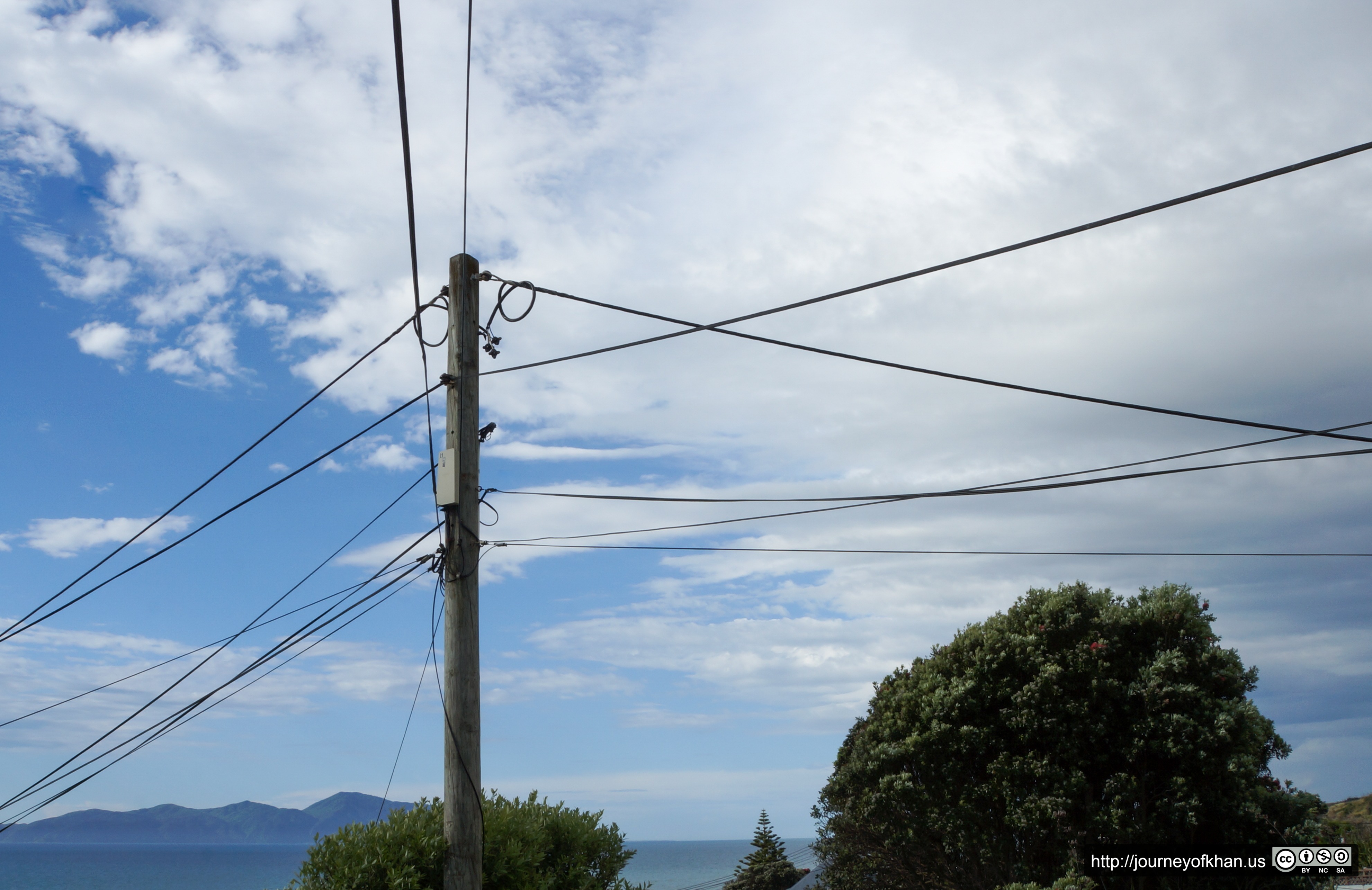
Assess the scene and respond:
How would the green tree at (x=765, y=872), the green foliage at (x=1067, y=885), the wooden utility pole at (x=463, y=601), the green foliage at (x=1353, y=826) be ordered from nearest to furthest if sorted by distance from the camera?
the wooden utility pole at (x=463, y=601), the green foliage at (x=1067, y=885), the green foliage at (x=1353, y=826), the green tree at (x=765, y=872)

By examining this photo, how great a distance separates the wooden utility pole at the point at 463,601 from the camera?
7191 mm

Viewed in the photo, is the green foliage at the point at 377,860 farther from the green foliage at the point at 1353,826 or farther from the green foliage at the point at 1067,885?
the green foliage at the point at 1353,826

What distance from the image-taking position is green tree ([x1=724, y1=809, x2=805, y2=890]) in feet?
104

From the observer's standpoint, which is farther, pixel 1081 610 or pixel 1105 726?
pixel 1081 610

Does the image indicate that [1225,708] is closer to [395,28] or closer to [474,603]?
[474,603]

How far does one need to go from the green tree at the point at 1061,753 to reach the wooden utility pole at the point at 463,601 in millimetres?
10170

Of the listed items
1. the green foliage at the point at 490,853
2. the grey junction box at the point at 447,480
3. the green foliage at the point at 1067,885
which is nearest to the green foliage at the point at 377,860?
the green foliage at the point at 490,853

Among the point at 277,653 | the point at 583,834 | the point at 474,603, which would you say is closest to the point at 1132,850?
the point at 583,834

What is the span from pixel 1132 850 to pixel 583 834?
32.6 ft

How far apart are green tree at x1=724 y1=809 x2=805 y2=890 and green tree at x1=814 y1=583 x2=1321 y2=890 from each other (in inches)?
654

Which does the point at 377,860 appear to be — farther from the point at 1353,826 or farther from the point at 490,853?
the point at 1353,826

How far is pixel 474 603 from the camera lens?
7.57 m

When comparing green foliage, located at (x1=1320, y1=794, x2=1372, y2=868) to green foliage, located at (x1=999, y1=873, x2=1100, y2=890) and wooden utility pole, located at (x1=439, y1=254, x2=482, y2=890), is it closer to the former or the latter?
green foliage, located at (x1=999, y1=873, x2=1100, y2=890)

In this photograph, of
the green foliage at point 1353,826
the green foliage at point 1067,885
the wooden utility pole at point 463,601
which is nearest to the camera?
the wooden utility pole at point 463,601
